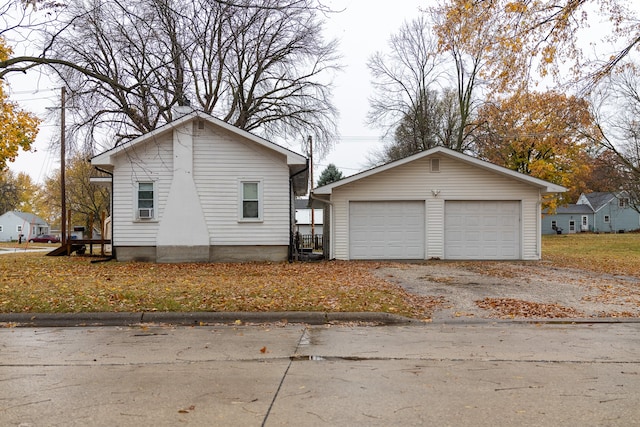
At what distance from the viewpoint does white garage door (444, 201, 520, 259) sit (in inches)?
793

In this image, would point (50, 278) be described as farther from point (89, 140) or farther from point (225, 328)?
point (89, 140)

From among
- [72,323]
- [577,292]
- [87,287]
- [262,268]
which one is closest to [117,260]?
[262,268]

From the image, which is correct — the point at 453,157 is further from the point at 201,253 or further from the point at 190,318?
the point at 190,318

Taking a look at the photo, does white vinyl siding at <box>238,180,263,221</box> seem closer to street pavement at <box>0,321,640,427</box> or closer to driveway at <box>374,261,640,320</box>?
driveway at <box>374,261,640,320</box>

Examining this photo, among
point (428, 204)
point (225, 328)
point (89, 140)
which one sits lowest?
point (225, 328)

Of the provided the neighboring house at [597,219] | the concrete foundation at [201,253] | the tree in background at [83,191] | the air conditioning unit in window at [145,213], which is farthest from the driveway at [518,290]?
the neighboring house at [597,219]

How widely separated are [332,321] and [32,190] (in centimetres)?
8652

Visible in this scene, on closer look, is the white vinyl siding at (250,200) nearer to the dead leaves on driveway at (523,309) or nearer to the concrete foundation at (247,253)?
the concrete foundation at (247,253)

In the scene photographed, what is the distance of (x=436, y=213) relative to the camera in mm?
20016

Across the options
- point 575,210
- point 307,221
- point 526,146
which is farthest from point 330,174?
point 575,210

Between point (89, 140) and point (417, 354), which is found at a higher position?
point (89, 140)

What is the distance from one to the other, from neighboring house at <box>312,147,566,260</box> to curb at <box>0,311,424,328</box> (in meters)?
11.4

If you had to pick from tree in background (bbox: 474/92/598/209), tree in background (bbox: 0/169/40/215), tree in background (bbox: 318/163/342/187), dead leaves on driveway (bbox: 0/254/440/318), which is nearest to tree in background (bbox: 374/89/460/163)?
tree in background (bbox: 474/92/598/209)

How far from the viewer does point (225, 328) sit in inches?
318
